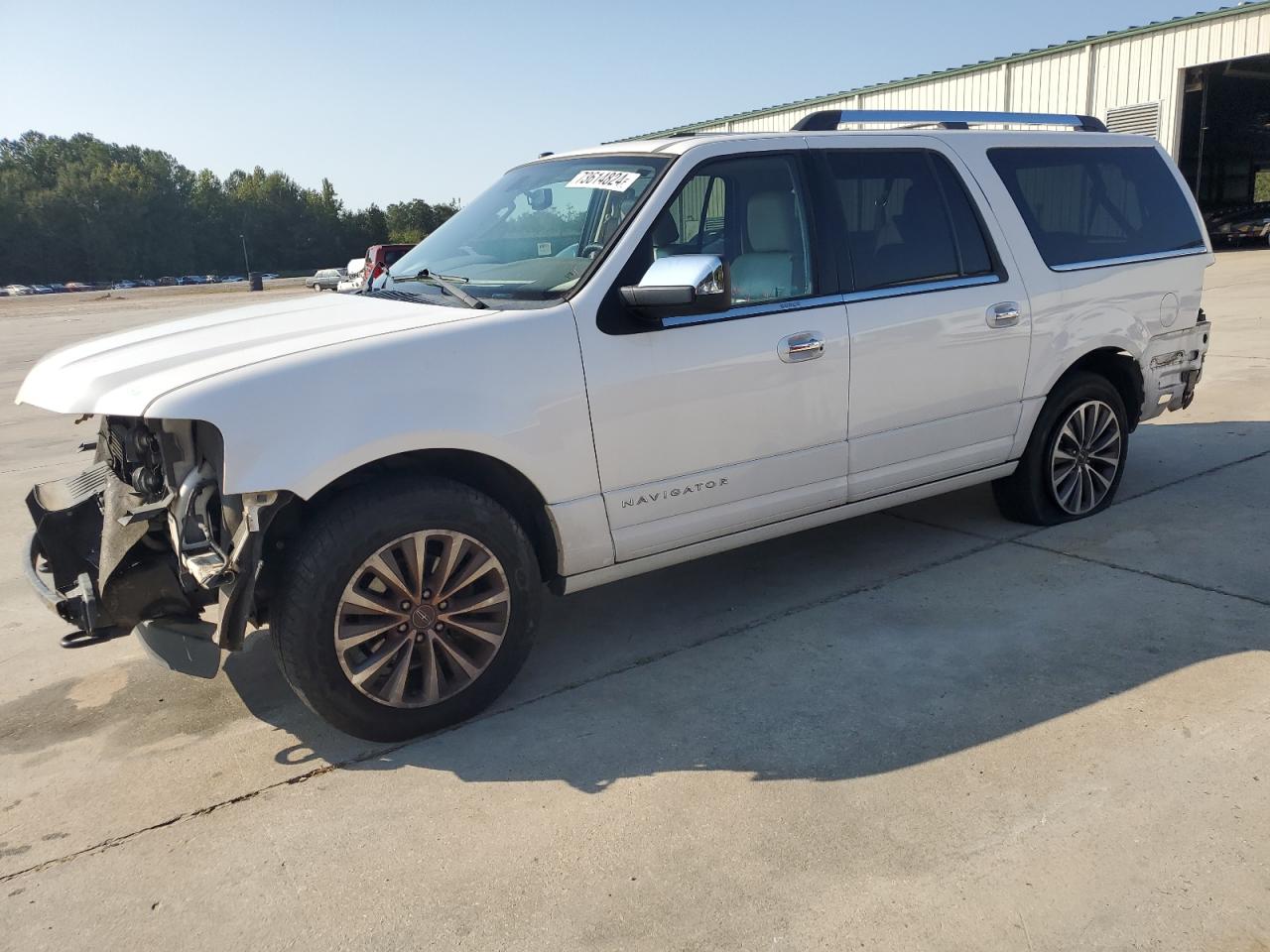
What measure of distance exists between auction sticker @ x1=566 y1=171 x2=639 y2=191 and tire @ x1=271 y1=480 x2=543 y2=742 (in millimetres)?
1400

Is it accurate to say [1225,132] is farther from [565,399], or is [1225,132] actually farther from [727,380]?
[565,399]

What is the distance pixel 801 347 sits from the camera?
3.88m

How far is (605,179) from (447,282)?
0.76 m

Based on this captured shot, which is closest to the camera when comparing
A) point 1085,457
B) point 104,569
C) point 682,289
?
point 104,569

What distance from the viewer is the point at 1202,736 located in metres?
3.14

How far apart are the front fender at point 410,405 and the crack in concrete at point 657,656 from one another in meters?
0.80

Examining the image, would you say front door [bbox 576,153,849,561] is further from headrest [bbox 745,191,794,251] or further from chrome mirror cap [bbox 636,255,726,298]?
chrome mirror cap [bbox 636,255,726,298]

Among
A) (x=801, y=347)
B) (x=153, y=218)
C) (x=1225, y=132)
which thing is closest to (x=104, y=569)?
(x=801, y=347)

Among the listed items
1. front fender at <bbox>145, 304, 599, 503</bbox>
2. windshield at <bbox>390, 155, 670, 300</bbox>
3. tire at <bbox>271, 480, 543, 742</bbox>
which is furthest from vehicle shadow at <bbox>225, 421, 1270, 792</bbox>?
windshield at <bbox>390, 155, 670, 300</bbox>

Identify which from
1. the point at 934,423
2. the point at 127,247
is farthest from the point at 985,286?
the point at 127,247

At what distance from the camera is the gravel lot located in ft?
8.13

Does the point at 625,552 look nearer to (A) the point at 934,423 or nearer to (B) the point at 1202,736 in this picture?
(A) the point at 934,423

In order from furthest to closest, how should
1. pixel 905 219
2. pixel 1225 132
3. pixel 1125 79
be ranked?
pixel 1225 132, pixel 1125 79, pixel 905 219

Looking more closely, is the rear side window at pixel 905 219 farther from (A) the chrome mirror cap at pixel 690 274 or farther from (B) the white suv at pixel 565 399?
(A) the chrome mirror cap at pixel 690 274
